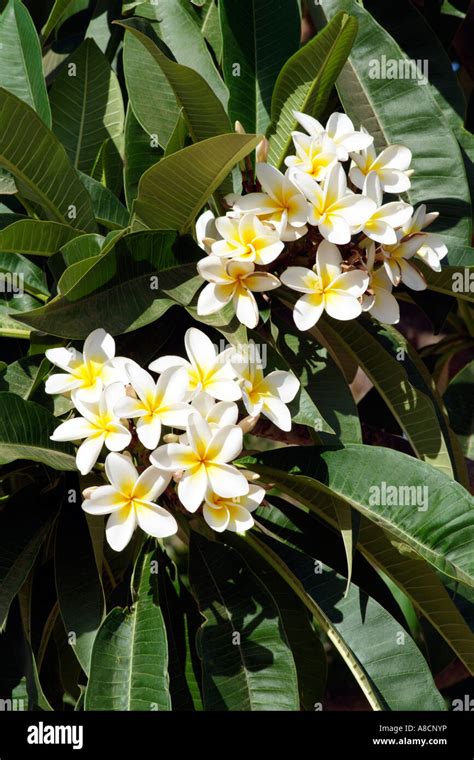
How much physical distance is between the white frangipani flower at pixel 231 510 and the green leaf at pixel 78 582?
11.8 inches

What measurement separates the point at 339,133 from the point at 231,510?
52 centimetres

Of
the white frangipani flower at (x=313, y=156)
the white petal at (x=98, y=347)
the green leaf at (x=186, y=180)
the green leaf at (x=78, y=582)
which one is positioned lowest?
the green leaf at (x=78, y=582)

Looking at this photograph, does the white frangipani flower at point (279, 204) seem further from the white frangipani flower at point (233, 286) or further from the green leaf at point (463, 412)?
the green leaf at point (463, 412)

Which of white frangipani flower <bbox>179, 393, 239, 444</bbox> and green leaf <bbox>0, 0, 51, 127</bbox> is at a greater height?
green leaf <bbox>0, 0, 51, 127</bbox>

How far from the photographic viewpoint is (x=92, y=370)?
1109mm

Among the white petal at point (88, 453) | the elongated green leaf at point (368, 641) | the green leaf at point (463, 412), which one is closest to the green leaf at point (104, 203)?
the white petal at point (88, 453)

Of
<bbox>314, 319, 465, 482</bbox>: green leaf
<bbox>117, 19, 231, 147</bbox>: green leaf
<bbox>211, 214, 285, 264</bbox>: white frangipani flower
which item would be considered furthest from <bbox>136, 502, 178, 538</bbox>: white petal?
<bbox>117, 19, 231, 147</bbox>: green leaf

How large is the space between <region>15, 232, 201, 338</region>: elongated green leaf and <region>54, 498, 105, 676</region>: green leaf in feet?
1.04

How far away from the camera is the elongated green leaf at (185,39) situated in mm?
1416

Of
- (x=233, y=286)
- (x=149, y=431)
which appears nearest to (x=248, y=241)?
(x=233, y=286)

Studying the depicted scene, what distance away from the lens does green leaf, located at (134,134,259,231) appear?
108 cm

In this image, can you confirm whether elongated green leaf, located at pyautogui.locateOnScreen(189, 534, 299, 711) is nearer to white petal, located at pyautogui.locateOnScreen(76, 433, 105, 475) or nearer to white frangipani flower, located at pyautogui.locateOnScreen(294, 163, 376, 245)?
white petal, located at pyautogui.locateOnScreen(76, 433, 105, 475)

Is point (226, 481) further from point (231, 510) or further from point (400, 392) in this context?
point (400, 392)

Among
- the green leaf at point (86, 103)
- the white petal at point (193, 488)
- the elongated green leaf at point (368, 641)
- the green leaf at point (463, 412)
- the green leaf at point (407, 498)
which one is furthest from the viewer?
the green leaf at point (463, 412)
